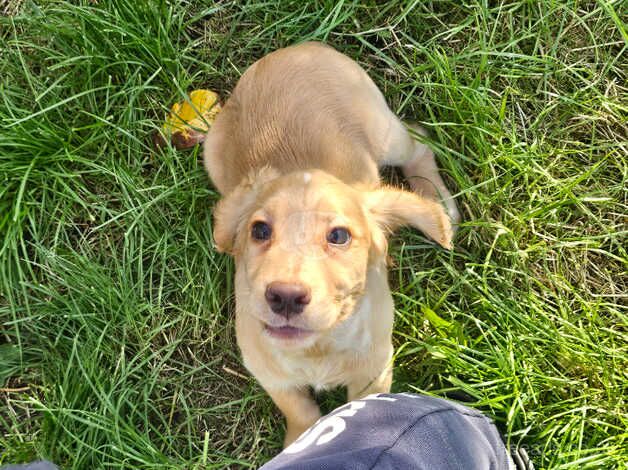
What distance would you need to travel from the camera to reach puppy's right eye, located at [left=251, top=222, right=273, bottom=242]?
2389 millimetres

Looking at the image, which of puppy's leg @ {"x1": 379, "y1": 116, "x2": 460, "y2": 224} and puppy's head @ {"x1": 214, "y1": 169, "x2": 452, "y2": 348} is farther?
puppy's leg @ {"x1": 379, "y1": 116, "x2": 460, "y2": 224}

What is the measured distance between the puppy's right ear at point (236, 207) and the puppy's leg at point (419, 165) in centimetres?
89

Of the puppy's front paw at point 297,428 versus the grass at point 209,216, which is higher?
the grass at point 209,216

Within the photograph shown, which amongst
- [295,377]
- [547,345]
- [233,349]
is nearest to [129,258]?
[233,349]

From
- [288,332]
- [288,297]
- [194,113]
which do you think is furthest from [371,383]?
[194,113]

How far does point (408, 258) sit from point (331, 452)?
4.87 ft

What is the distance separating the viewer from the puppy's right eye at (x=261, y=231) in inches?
94.0

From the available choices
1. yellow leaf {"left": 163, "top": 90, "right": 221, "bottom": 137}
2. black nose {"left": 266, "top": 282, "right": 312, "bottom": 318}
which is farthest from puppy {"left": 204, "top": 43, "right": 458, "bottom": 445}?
yellow leaf {"left": 163, "top": 90, "right": 221, "bottom": 137}

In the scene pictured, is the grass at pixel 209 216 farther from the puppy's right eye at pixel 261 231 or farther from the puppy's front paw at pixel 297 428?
the puppy's right eye at pixel 261 231

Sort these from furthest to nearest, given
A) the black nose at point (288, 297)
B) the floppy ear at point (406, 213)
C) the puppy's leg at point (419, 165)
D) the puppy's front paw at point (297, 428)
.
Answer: the puppy's leg at point (419, 165) < the puppy's front paw at point (297, 428) < the floppy ear at point (406, 213) < the black nose at point (288, 297)

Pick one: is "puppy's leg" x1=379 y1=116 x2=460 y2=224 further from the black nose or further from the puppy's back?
the black nose

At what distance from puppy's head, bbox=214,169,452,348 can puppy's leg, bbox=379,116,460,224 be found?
2.26 feet

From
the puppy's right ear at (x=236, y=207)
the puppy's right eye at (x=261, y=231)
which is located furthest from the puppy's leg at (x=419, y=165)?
the puppy's right eye at (x=261, y=231)

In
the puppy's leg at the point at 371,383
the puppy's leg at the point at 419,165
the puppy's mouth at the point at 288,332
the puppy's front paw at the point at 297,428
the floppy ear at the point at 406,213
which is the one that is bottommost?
the puppy's front paw at the point at 297,428
